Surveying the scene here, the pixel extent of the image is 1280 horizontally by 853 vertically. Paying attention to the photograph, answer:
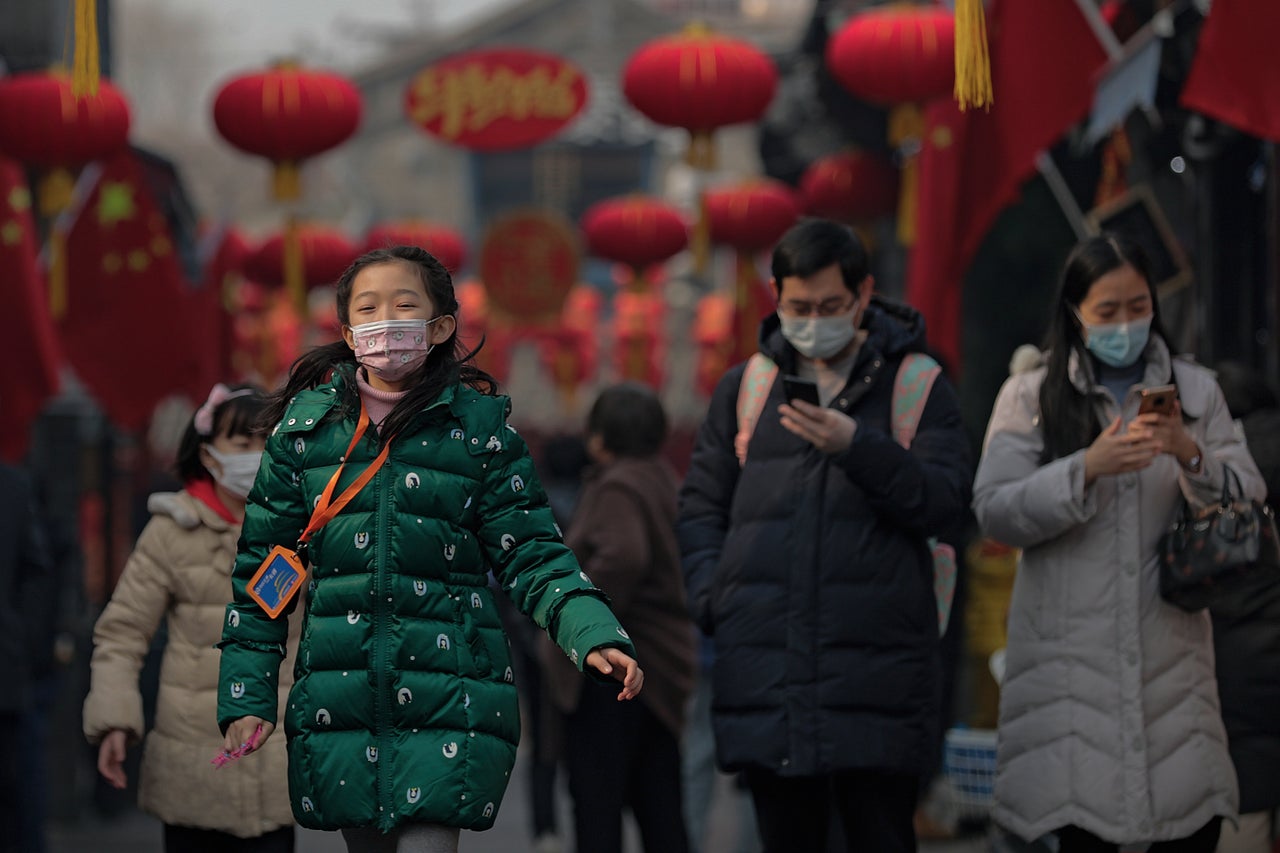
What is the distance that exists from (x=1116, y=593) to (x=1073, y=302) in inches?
27.8

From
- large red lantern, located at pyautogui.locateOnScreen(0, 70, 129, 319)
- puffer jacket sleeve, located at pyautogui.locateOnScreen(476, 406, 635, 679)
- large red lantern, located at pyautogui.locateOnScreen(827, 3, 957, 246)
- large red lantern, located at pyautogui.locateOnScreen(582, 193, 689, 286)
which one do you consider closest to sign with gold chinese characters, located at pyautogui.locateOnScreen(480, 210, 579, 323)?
large red lantern, located at pyautogui.locateOnScreen(582, 193, 689, 286)

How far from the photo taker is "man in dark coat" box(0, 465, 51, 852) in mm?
6801

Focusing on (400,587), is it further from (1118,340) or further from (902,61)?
(902,61)

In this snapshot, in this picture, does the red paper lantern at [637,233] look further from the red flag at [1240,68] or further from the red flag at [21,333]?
the red flag at [1240,68]

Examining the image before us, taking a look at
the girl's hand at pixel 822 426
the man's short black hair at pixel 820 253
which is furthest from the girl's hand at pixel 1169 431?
the man's short black hair at pixel 820 253

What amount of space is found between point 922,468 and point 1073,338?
19.7 inches

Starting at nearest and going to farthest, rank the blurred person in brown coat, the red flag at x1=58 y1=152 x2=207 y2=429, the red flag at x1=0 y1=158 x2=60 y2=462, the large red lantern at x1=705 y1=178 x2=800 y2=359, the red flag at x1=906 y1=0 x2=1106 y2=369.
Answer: the blurred person in brown coat
the red flag at x1=906 y1=0 x2=1106 y2=369
the red flag at x1=0 y1=158 x2=60 y2=462
the red flag at x1=58 y1=152 x2=207 y2=429
the large red lantern at x1=705 y1=178 x2=800 y2=359

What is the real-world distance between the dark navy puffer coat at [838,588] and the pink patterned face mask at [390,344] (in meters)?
1.13

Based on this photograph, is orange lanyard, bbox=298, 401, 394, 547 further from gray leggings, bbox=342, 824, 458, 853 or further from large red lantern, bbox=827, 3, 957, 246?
large red lantern, bbox=827, 3, 957, 246

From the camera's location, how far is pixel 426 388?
424 centimetres

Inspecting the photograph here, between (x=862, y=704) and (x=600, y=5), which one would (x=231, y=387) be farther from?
(x=600, y=5)

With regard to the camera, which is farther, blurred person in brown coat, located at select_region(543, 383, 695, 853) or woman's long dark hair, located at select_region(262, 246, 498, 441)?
blurred person in brown coat, located at select_region(543, 383, 695, 853)

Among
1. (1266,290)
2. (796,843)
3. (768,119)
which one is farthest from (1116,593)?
(768,119)

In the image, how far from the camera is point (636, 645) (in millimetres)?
→ 6582
